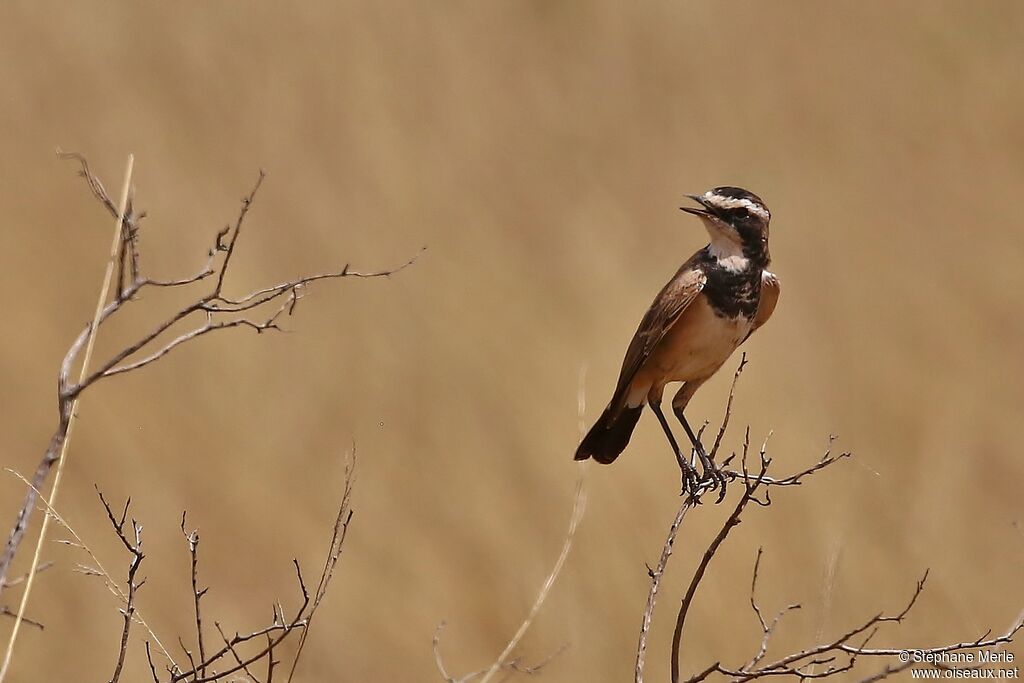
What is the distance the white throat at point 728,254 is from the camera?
432cm

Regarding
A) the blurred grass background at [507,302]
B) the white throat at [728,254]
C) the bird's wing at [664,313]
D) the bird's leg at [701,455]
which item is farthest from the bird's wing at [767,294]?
the blurred grass background at [507,302]

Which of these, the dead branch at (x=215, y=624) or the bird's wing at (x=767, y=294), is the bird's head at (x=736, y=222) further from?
the dead branch at (x=215, y=624)

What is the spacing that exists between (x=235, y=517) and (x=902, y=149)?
4.57 m

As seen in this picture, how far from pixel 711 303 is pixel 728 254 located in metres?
0.19

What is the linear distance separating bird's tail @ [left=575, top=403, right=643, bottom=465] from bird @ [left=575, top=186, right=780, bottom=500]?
134 millimetres

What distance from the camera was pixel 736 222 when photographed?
4.32m

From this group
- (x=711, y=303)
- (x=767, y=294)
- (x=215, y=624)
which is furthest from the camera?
(x=767, y=294)

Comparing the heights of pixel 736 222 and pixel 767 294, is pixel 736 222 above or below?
above

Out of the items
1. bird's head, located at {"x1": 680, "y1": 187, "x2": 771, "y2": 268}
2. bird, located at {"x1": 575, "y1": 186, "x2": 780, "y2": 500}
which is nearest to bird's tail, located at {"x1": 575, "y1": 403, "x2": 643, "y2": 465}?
bird, located at {"x1": 575, "y1": 186, "x2": 780, "y2": 500}

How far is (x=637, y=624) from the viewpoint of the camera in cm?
581

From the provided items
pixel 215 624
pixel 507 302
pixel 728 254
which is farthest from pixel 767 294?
pixel 507 302

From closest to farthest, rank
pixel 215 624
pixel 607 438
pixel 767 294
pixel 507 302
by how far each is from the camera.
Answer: pixel 215 624 → pixel 767 294 → pixel 607 438 → pixel 507 302

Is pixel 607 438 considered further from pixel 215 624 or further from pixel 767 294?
pixel 215 624

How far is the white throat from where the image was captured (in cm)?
432
